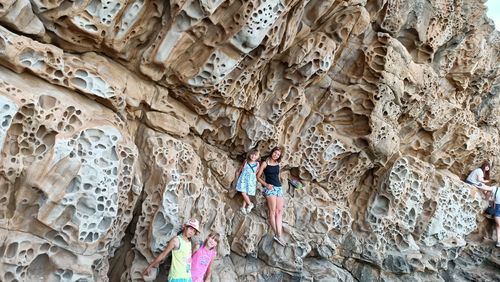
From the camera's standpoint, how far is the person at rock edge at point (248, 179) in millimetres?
7555

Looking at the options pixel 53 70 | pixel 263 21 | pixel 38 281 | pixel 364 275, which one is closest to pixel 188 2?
pixel 263 21

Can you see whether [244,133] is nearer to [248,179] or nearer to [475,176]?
[248,179]

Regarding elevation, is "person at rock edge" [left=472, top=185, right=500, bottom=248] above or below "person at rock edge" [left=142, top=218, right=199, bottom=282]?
above

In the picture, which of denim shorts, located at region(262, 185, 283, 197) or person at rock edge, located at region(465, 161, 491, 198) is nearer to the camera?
denim shorts, located at region(262, 185, 283, 197)

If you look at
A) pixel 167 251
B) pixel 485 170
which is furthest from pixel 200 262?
pixel 485 170

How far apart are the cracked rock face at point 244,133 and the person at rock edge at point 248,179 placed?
21cm

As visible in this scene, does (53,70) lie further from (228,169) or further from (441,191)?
(441,191)

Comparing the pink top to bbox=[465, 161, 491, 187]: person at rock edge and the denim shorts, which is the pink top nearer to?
the denim shorts

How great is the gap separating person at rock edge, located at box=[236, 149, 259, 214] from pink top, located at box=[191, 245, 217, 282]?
1587mm

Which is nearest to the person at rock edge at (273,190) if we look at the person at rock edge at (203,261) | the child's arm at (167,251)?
the person at rock edge at (203,261)

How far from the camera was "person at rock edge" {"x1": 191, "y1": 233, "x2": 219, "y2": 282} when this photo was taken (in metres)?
6.04

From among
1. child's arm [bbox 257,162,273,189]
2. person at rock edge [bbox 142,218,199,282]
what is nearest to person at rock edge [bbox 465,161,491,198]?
child's arm [bbox 257,162,273,189]

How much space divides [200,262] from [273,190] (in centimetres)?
213

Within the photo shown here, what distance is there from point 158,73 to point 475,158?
31.0ft
